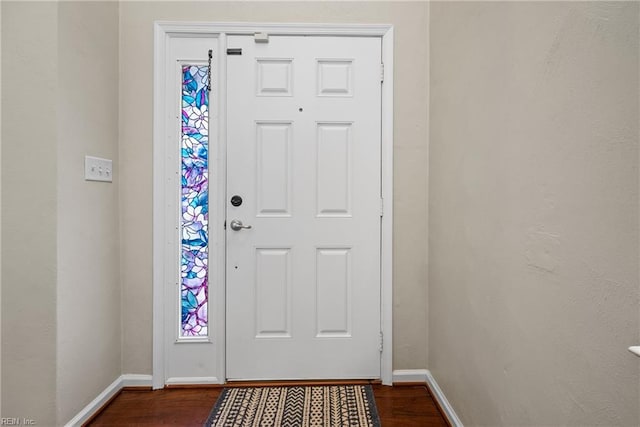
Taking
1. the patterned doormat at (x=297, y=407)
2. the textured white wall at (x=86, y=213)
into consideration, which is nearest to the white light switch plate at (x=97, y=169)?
the textured white wall at (x=86, y=213)

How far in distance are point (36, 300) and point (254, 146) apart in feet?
4.23

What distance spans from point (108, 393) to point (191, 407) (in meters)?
0.47

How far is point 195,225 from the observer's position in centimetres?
229

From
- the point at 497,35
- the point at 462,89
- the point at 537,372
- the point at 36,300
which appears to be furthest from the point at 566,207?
the point at 36,300

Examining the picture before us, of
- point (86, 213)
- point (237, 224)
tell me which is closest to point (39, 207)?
point (86, 213)

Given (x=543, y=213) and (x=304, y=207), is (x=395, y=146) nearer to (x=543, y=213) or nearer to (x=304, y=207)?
(x=304, y=207)

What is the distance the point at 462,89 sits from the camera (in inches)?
69.7

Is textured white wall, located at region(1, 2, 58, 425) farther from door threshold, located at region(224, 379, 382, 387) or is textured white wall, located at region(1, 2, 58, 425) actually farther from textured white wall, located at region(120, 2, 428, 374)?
door threshold, located at region(224, 379, 382, 387)

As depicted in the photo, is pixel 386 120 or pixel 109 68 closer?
pixel 109 68

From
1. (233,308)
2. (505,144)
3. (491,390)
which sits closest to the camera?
(505,144)

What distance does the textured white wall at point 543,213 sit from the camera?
0.86 m

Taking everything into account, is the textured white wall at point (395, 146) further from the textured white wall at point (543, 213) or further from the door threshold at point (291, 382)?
the textured white wall at point (543, 213)

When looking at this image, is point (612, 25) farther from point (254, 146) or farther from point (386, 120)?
point (254, 146)

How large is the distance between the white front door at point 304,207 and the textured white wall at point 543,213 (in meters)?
0.53
